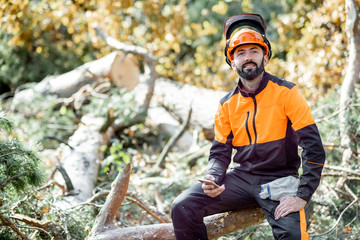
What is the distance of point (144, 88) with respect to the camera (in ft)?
19.5

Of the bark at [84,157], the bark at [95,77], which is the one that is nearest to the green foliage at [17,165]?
the bark at [84,157]

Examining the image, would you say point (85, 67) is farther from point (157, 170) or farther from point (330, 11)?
point (330, 11)

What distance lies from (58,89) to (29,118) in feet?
2.56

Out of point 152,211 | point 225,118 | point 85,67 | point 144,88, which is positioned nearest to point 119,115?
point 144,88

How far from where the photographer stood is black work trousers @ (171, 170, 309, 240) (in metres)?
2.34

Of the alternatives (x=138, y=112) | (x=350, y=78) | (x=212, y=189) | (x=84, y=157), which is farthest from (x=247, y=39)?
(x=138, y=112)

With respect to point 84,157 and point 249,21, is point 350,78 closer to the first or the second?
point 249,21

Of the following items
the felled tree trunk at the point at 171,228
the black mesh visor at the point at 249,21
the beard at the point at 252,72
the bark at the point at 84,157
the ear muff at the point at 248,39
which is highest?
the black mesh visor at the point at 249,21

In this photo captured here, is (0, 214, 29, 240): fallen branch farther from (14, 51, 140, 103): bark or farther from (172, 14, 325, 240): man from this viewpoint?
(14, 51, 140, 103): bark

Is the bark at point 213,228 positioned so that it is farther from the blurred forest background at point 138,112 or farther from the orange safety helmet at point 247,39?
the orange safety helmet at point 247,39

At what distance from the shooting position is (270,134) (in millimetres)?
2432

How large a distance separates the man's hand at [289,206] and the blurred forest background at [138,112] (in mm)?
921

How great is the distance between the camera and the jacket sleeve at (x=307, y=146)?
2.22 metres

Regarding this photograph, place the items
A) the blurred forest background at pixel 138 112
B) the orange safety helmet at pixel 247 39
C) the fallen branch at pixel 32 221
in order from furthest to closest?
the blurred forest background at pixel 138 112, the fallen branch at pixel 32 221, the orange safety helmet at pixel 247 39
